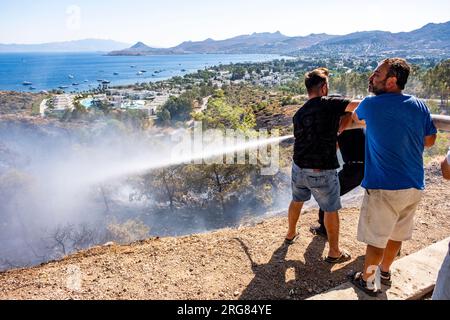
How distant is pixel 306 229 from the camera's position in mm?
4543

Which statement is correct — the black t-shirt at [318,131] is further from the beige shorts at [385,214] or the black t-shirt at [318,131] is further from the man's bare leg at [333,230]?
the beige shorts at [385,214]

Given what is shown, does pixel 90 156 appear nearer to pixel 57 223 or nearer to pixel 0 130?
pixel 57 223

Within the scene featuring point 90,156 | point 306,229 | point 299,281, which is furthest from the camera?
point 90,156

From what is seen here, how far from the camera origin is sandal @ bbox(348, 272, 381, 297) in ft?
9.98

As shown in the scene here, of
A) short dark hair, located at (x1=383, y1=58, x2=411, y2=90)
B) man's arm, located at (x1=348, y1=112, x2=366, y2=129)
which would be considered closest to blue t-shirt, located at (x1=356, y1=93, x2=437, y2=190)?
short dark hair, located at (x1=383, y1=58, x2=411, y2=90)

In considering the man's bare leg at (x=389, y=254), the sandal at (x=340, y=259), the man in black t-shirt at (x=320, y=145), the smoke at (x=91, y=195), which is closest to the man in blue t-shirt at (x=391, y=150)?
the man's bare leg at (x=389, y=254)

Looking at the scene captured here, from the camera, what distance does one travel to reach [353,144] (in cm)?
382

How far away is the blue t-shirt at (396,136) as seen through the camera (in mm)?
2613

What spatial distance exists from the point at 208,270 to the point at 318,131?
5.98 feet

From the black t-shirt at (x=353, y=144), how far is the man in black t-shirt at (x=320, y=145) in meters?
0.44
